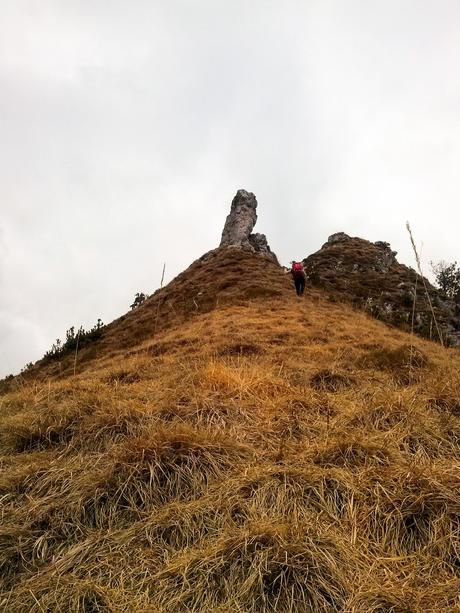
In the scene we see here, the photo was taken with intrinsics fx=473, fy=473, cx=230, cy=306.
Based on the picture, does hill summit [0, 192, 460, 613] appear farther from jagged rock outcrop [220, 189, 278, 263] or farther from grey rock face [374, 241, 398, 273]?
jagged rock outcrop [220, 189, 278, 263]

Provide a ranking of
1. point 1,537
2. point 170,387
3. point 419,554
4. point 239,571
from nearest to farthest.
Result: point 239,571 < point 419,554 < point 1,537 < point 170,387

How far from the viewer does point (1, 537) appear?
371 centimetres

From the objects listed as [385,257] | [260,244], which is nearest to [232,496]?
[385,257]

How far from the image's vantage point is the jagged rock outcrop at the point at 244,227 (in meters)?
39.6

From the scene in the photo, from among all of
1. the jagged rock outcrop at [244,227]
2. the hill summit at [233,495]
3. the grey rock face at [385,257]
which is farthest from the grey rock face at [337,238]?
the hill summit at [233,495]

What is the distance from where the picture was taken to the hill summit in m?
3.02

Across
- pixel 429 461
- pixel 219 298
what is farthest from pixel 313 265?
pixel 429 461

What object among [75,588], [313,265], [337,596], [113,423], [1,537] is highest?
[313,265]

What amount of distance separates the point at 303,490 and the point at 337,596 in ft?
3.62

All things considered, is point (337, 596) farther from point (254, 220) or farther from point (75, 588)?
point (254, 220)

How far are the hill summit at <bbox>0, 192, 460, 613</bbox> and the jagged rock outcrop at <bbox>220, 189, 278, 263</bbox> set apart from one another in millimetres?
31534

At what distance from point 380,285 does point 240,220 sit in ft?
59.8

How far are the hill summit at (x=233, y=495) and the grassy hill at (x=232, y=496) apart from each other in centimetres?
1

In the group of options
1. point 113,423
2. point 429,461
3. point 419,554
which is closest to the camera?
point 419,554
